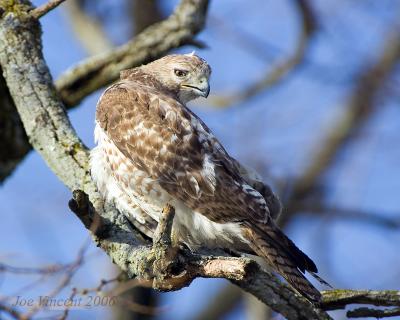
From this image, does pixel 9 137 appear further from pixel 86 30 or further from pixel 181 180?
pixel 86 30

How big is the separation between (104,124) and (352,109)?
6.90 meters

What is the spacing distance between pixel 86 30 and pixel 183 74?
4282 mm

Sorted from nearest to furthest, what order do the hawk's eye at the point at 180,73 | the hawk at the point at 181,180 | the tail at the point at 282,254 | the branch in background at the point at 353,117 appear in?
the tail at the point at 282,254 → the hawk at the point at 181,180 → the hawk's eye at the point at 180,73 → the branch in background at the point at 353,117

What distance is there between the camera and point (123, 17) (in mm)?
11336

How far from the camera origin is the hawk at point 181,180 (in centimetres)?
514

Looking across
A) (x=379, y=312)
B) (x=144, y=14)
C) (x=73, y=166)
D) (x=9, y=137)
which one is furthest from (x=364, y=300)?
(x=144, y=14)

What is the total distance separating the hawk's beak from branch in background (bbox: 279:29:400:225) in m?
4.89

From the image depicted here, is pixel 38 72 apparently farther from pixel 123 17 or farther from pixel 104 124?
pixel 123 17

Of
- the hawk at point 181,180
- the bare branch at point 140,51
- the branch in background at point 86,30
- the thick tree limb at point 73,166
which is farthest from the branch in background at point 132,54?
the branch in background at point 86,30

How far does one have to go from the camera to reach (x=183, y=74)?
6.36 m

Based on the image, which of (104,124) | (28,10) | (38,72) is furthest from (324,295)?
(28,10)

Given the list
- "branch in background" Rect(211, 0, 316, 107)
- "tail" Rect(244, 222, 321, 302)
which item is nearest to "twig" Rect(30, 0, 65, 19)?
"tail" Rect(244, 222, 321, 302)

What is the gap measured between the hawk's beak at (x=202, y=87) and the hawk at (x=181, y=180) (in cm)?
46

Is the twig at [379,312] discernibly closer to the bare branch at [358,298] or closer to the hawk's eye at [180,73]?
the bare branch at [358,298]
